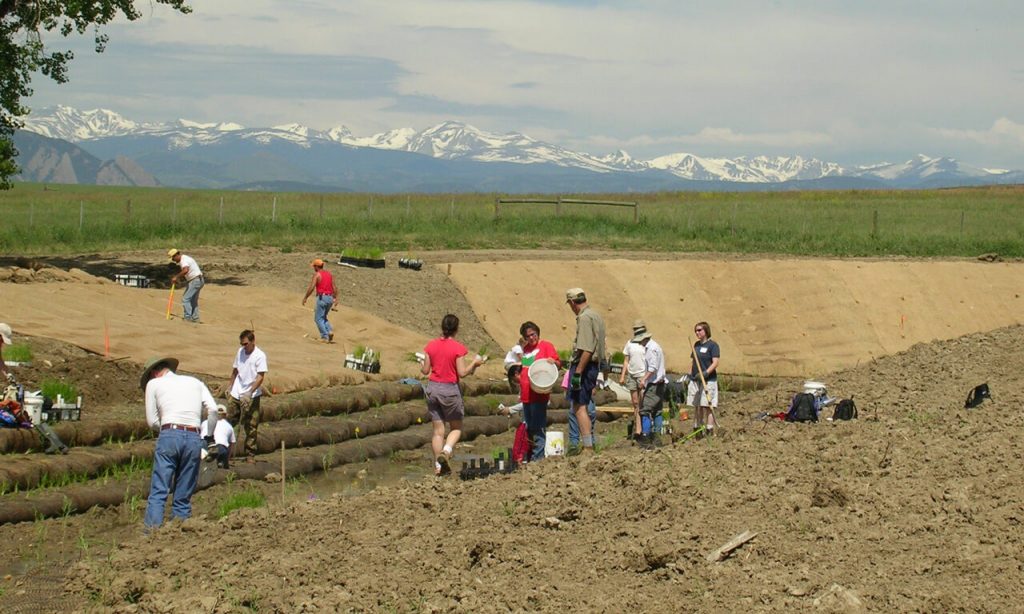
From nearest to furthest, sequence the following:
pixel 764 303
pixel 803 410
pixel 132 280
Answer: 1. pixel 803 410
2. pixel 132 280
3. pixel 764 303

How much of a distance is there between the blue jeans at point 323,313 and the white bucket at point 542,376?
11425mm

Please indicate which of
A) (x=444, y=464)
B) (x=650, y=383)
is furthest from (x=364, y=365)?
(x=444, y=464)

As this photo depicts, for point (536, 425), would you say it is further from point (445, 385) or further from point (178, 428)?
point (178, 428)

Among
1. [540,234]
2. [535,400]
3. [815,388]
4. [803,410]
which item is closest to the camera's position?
[535,400]

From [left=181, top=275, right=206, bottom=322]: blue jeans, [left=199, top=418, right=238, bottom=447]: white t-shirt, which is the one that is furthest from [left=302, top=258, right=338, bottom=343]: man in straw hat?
[left=199, top=418, right=238, bottom=447]: white t-shirt

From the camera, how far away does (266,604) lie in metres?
8.59

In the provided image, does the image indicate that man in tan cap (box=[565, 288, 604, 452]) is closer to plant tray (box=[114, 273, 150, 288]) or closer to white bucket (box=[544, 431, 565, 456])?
white bucket (box=[544, 431, 565, 456])

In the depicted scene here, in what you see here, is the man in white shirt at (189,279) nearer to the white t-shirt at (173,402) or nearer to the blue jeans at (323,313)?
the blue jeans at (323,313)

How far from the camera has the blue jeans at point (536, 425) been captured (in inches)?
549

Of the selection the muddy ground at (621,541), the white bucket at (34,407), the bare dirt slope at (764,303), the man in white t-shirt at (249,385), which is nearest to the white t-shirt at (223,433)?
the man in white t-shirt at (249,385)

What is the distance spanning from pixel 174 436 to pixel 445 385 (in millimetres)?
3375

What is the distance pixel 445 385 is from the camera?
13.6m

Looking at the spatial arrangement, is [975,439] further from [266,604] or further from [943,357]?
[943,357]

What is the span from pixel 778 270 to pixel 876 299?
8.43ft
